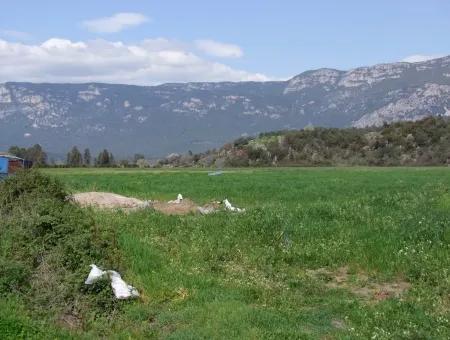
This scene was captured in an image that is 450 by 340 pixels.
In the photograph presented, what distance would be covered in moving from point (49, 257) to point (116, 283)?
1436 millimetres

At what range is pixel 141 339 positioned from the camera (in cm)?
962

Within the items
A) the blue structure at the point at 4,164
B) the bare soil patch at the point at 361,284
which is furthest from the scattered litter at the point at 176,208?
the blue structure at the point at 4,164

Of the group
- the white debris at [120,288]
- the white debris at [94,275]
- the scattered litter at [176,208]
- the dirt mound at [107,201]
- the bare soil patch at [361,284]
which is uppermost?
the white debris at [94,275]

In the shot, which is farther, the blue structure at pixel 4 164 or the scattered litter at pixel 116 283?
the blue structure at pixel 4 164

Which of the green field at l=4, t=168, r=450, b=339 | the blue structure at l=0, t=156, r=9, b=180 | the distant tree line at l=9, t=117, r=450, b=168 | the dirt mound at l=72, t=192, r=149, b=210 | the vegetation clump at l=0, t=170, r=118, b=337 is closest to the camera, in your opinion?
the green field at l=4, t=168, r=450, b=339

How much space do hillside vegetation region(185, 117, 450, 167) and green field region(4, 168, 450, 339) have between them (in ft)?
238

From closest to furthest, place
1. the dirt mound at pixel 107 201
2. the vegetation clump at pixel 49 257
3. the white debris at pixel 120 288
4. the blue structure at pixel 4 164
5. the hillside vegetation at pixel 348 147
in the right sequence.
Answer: the vegetation clump at pixel 49 257, the white debris at pixel 120 288, the dirt mound at pixel 107 201, the blue structure at pixel 4 164, the hillside vegetation at pixel 348 147

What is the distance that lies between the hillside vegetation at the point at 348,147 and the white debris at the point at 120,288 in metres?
79.0

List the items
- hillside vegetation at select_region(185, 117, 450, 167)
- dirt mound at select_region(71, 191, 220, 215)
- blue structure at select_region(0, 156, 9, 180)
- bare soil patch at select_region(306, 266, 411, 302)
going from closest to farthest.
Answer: bare soil patch at select_region(306, 266, 411, 302), dirt mound at select_region(71, 191, 220, 215), blue structure at select_region(0, 156, 9, 180), hillside vegetation at select_region(185, 117, 450, 167)

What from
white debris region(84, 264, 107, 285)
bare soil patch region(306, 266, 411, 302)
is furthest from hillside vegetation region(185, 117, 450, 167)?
white debris region(84, 264, 107, 285)

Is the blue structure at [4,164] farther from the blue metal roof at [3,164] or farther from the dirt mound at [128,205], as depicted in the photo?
the dirt mound at [128,205]

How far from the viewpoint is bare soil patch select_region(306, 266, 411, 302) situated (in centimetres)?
1223

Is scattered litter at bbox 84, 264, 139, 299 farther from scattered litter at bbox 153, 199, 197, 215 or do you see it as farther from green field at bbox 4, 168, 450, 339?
scattered litter at bbox 153, 199, 197, 215

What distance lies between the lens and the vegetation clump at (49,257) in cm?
1041
